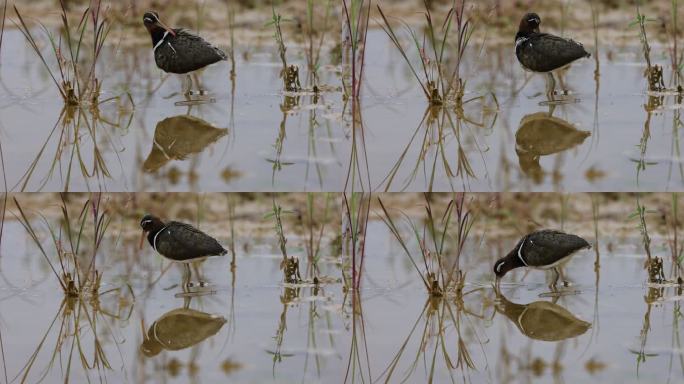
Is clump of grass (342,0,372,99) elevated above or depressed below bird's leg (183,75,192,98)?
above

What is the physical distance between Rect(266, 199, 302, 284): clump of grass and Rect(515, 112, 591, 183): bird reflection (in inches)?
29.3

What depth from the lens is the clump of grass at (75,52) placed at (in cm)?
400

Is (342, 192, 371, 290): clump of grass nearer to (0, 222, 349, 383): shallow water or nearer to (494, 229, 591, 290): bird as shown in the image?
(0, 222, 349, 383): shallow water

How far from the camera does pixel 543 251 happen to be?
3.93 meters

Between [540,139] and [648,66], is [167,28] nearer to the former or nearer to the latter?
[540,139]

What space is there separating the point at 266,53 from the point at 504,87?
27.8 inches

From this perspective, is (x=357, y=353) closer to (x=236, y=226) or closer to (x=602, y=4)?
(x=236, y=226)

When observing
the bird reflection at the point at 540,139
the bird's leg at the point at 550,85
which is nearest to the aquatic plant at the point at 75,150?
the bird reflection at the point at 540,139

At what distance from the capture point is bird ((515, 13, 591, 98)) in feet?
13.1

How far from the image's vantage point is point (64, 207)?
4.02 meters

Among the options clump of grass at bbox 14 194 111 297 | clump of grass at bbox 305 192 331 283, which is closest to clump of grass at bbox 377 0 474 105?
clump of grass at bbox 305 192 331 283

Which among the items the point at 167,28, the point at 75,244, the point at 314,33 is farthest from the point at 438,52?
A: the point at 75,244

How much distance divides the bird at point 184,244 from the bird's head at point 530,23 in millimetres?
1077

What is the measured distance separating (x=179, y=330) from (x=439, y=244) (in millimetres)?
816
